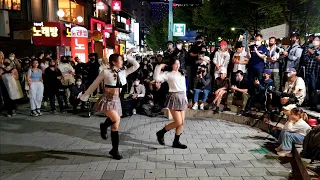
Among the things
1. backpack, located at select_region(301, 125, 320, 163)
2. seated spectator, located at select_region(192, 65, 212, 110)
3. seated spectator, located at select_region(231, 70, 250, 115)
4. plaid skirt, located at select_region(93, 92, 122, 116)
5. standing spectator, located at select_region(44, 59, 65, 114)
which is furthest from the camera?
standing spectator, located at select_region(44, 59, 65, 114)

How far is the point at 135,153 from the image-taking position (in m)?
6.18

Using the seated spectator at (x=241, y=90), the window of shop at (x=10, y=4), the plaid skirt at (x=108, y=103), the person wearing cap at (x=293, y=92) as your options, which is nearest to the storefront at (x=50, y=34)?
the window of shop at (x=10, y=4)

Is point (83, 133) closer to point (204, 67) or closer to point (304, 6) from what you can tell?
point (204, 67)

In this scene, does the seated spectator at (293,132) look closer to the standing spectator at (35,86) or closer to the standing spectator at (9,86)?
the standing spectator at (35,86)

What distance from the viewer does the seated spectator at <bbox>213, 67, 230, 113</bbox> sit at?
932 centimetres

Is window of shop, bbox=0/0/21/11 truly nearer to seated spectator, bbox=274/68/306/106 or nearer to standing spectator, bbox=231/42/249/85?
standing spectator, bbox=231/42/249/85

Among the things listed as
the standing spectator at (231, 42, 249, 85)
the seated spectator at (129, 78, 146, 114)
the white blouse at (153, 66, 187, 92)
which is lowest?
the seated spectator at (129, 78, 146, 114)

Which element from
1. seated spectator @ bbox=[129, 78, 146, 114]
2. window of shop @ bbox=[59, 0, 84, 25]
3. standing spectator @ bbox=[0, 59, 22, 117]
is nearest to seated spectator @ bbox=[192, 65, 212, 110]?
seated spectator @ bbox=[129, 78, 146, 114]

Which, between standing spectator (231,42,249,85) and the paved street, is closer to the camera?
the paved street

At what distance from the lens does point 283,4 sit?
14664mm

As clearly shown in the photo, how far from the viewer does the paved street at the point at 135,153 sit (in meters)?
5.12

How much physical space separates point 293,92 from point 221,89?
7.98 ft

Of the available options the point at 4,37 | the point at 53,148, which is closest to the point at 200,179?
the point at 53,148

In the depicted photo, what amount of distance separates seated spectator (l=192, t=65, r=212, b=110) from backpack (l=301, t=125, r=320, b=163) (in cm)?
455
